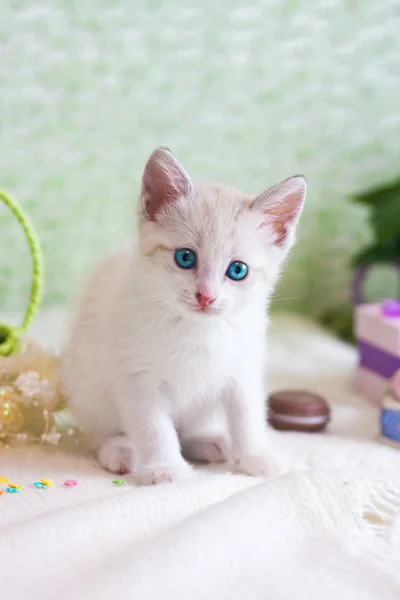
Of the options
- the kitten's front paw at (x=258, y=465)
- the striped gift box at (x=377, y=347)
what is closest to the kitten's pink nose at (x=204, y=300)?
the kitten's front paw at (x=258, y=465)

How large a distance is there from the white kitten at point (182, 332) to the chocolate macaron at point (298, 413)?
21 cm

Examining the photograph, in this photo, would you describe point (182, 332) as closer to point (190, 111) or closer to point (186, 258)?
point (186, 258)

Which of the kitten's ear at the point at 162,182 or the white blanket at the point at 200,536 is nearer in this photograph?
the white blanket at the point at 200,536

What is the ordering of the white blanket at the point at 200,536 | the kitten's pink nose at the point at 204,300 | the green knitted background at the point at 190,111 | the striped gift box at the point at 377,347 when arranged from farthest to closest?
the green knitted background at the point at 190,111, the striped gift box at the point at 377,347, the kitten's pink nose at the point at 204,300, the white blanket at the point at 200,536

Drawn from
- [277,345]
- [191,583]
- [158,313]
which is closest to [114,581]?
[191,583]

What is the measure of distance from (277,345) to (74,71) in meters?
0.98

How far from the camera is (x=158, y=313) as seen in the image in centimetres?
114

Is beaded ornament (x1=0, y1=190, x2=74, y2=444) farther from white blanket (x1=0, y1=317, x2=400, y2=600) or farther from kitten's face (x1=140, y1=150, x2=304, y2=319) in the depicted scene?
kitten's face (x1=140, y1=150, x2=304, y2=319)

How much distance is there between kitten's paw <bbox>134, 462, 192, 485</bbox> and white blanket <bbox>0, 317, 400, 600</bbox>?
2 cm

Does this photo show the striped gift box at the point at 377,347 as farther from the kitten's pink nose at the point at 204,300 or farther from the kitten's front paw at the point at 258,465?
the kitten's pink nose at the point at 204,300

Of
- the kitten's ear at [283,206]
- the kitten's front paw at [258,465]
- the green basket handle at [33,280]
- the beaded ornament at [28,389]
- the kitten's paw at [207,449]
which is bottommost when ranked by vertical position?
the kitten's paw at [207,449]

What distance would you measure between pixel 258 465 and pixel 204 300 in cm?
30

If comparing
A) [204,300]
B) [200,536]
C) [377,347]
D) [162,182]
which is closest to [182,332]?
[204,300]

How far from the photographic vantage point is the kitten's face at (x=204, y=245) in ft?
3.45
